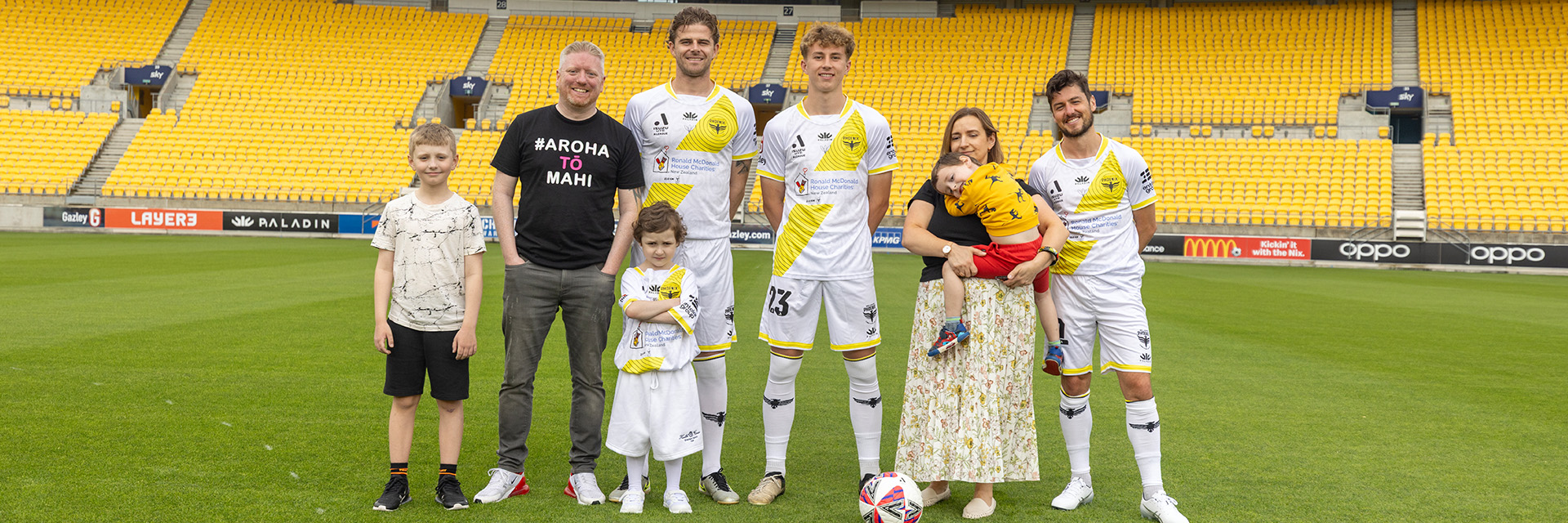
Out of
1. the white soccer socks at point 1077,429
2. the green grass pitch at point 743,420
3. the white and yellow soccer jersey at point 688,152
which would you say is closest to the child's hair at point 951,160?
the white and yellow soccer jersey at point 688,152

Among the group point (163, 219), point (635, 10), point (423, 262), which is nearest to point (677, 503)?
point (423, 262)

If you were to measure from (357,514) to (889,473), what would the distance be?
220 cm

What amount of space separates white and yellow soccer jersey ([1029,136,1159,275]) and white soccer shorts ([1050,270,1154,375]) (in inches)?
2.7

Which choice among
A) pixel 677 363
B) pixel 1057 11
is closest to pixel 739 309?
pixel 677 363

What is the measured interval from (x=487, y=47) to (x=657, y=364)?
112 feet

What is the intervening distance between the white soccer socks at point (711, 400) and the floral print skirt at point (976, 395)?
87 centimetres

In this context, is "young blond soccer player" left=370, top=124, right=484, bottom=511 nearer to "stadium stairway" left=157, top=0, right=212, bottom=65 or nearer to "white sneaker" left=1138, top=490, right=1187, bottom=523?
"white sneaker" left=1138, top=490, right=1187, bottom=523

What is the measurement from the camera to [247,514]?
3.80 m

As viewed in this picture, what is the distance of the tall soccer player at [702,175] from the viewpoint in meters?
4.39

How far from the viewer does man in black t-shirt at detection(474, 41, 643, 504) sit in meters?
4.21

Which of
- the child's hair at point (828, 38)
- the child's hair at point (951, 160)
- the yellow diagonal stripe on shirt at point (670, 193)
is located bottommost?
the yellow diagonal stripe on shirt at point (670, 193)

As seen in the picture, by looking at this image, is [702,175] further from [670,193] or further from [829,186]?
[829,186]

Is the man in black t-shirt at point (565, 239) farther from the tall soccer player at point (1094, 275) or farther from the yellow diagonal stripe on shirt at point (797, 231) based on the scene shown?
the tall soccer player at point (1094, 275)

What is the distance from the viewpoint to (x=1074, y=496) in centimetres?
428
